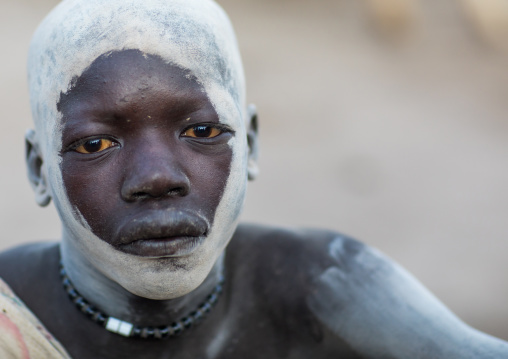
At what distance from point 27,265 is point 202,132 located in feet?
2.50

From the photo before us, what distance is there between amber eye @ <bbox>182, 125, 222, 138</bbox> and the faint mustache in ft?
0.62

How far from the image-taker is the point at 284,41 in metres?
8.41

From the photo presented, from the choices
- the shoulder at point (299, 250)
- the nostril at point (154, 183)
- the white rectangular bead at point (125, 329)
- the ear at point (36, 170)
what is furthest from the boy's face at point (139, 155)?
the shoulder at point (299, 250)

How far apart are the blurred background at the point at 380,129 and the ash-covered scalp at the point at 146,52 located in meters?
3.09

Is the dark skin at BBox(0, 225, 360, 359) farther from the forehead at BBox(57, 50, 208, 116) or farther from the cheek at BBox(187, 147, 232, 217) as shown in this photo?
the forehead at BBox(57, 50, 208, 116)

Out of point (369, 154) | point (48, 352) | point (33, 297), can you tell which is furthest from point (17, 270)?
point (369, 154)

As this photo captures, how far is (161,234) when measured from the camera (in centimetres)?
155

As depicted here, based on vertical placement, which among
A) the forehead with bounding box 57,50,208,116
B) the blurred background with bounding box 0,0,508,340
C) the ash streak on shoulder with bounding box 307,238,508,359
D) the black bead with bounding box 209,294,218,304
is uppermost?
the forehead with bounding box 57,50,208,116

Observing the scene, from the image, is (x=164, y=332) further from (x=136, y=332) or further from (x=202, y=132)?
(x=202, y=132)

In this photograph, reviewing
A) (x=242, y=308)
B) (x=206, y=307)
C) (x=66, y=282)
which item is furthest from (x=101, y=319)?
(x=242, y=308)

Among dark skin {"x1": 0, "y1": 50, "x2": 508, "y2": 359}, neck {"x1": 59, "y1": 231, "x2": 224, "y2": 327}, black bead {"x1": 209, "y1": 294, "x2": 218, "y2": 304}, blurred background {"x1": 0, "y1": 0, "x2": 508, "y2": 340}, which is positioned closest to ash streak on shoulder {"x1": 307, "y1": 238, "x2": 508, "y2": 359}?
dark skin {"x1": 0, "y1": 50, "x2": 508, "y2": 359}

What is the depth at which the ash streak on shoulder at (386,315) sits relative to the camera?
1.88m

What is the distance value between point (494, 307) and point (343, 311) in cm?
293

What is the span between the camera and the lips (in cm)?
154
